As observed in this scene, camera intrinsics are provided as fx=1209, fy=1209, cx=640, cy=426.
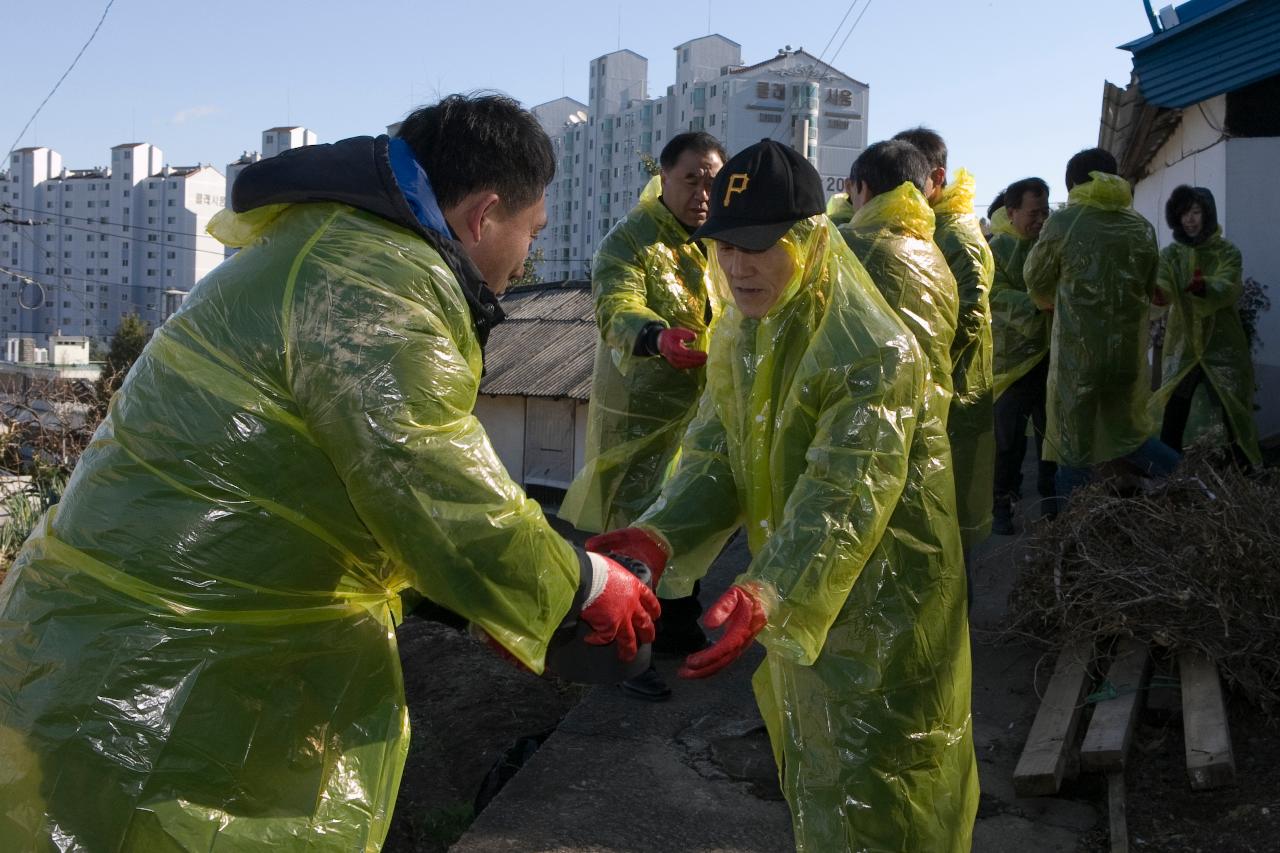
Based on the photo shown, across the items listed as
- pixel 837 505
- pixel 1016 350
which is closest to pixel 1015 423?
pixel 1016 350

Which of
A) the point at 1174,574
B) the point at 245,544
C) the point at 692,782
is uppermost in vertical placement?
the point at 245,544

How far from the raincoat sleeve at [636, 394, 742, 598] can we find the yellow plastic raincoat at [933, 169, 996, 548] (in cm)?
204

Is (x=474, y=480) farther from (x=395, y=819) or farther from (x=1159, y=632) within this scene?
(x=1159, y=632)

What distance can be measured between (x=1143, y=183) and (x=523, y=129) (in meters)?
10.7

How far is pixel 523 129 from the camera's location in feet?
6.06

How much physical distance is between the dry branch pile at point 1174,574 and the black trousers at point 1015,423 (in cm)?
162

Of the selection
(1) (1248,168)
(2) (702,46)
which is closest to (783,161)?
(1) (1248,168)

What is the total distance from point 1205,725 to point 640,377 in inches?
83.6

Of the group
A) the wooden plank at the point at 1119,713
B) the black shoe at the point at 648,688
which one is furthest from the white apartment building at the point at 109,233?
the wooden plank at the point at 1119,713

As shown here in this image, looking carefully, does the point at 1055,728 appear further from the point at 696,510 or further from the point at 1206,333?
the point at 1206,333

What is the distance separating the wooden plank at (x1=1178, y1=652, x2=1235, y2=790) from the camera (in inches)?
119

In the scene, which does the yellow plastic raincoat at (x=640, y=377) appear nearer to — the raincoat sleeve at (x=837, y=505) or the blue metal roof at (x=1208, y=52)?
the raincoat sleeve at (x=837, y=505)

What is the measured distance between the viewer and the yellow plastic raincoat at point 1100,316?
17.3 feet

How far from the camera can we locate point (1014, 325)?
6.25 metres
